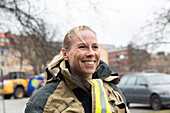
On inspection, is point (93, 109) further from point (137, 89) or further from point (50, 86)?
point (137, 89)

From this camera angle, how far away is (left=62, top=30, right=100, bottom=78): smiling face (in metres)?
1.84

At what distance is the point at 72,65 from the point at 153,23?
11936 millimetres

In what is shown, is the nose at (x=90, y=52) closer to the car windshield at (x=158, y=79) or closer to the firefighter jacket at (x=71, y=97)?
the firefighter jacket at (x=71, y=97)

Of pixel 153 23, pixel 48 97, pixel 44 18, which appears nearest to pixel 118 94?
pixel 48 97

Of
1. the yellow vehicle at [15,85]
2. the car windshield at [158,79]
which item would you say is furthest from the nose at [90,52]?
the yellow vehicle at [15,85]

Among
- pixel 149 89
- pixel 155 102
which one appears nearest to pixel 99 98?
pixel 155 102

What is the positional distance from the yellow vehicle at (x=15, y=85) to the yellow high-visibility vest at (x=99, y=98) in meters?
22.2

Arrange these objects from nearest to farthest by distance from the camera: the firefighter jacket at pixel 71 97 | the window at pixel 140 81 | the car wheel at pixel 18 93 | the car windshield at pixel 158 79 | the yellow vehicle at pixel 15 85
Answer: the firefighter jacket at pixel 71 97, the car windshield at pixel 158 79, the window at pixel 140 81, the yellow vehicle at pixel 15 85, the car wheel at pixel 18 93

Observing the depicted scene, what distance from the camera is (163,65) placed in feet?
301

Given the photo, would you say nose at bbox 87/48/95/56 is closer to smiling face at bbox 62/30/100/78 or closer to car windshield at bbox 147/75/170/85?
smiling face at bbox 62/30/100/78

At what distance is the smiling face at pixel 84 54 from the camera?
72.4 inches

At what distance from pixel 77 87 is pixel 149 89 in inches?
417

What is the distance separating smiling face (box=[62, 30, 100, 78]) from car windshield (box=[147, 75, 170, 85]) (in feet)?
35.3

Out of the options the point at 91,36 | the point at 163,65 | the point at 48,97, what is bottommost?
the point at 163,65
